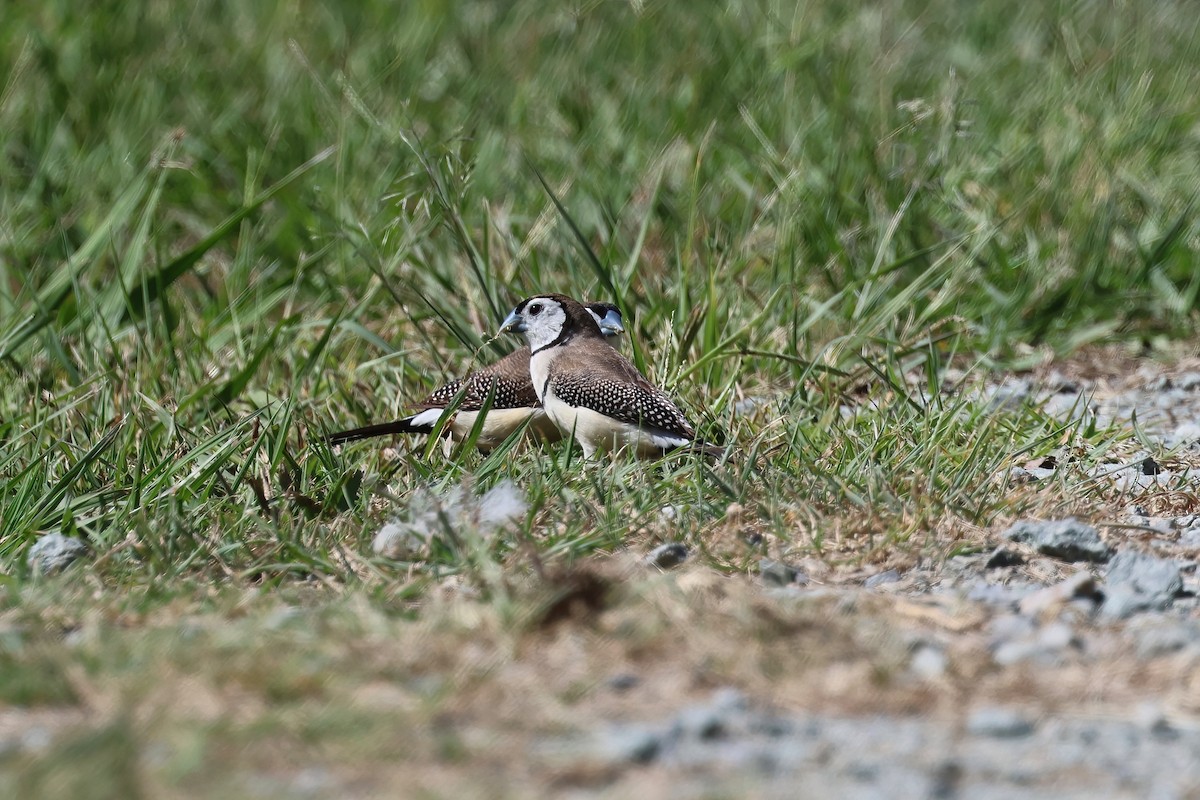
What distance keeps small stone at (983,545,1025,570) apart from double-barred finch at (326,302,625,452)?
64.9 inches

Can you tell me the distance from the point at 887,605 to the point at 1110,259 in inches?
139

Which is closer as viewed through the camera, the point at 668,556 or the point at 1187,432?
the point at 668,556

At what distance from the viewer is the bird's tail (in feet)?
16.4

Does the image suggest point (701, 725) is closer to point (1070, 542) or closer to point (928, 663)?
point (928, 663)

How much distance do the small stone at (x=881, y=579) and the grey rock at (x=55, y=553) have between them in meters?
1.93

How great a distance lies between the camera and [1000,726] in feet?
8.87

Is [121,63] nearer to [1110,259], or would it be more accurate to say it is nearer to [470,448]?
[470,448]

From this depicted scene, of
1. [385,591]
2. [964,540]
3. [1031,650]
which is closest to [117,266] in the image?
[385,591]

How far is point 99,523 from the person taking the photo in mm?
4262

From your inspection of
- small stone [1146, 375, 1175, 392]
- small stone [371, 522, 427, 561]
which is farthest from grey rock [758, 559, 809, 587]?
small stone [1146, 375, 1175, 392]

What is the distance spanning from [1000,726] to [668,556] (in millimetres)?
1289

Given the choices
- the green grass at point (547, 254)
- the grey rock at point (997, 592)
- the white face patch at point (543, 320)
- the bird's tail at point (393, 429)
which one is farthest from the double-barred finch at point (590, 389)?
the grey rock at point (997, 592)

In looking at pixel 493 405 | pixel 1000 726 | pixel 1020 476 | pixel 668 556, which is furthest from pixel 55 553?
pixel 1020 476

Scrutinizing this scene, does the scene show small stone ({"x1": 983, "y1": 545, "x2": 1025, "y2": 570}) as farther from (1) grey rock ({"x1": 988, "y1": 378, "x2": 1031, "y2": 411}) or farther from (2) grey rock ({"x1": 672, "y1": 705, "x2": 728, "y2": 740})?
(2) grey rock ({"x1": 672, "y1": 705, "x2": 728, "y2": 740})
